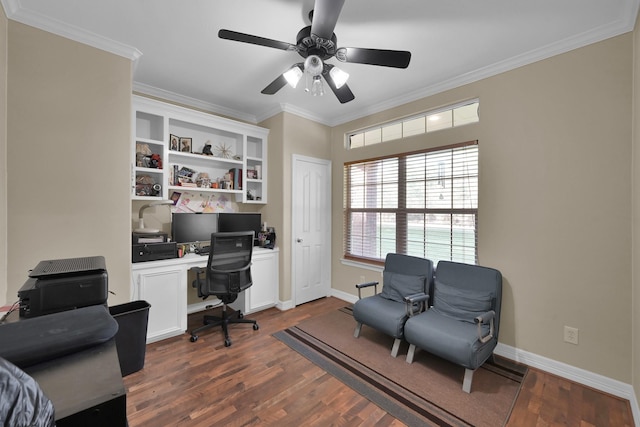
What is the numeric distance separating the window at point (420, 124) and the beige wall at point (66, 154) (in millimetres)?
2689

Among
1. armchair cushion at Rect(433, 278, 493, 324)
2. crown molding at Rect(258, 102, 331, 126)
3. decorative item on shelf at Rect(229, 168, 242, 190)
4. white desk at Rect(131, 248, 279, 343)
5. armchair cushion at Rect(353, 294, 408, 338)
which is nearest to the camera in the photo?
armchair cushion at Rect(433, 278, 493, 324)

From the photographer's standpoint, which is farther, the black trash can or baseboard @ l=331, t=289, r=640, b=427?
baseboard @ l=331, t=289, r=640, b=427

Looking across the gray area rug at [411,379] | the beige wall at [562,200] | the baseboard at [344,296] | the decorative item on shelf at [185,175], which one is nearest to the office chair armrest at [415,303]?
the gray area rug at [411,379]

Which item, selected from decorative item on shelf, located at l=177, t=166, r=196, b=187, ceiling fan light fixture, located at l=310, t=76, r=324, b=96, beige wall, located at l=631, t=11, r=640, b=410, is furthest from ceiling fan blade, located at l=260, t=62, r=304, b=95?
beige wall, located at l=631, t=11, r=640, b=410

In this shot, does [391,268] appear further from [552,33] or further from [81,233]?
[81,233]

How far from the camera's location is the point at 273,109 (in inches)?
145

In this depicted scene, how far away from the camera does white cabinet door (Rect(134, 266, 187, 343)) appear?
8.64 feet

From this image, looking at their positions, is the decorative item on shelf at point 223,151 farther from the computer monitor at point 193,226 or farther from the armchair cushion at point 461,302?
the armchair cushion at point 461,302

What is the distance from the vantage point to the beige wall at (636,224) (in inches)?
71.5

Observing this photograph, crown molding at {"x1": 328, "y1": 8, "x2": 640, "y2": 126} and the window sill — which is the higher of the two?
crown molding at {"x1": 328, "y1": 8, "x2": 640, "y2": 126}

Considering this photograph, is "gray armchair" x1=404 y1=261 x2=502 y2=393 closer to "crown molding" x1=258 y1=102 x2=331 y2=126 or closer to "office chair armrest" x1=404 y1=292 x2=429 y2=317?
"office chair armrest" x1=404 y1=292 x2=429 y2=317

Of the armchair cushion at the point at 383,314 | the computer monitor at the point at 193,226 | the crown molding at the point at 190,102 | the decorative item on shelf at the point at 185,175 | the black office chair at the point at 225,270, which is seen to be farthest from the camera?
the decorative item on shelf at the point at 185,175

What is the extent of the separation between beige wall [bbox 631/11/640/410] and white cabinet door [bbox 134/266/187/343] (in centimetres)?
369

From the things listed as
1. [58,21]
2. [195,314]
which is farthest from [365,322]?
[58,21]
